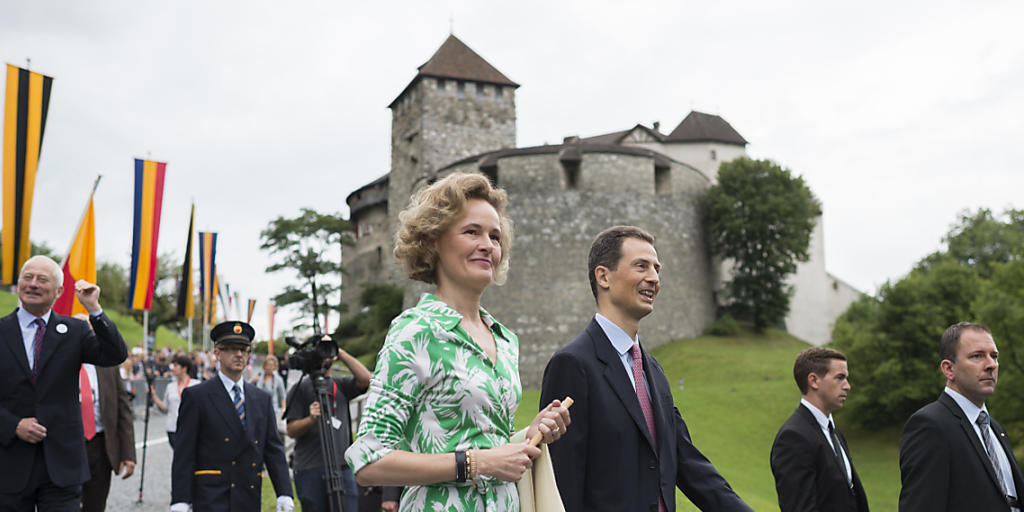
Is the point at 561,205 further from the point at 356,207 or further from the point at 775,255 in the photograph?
the point at 356,207

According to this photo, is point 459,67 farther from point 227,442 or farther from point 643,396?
point 643,396

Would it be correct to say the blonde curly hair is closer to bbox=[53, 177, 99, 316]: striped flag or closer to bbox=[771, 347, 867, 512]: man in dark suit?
bbox=[771, 347, 867, 512]: man in dark suit

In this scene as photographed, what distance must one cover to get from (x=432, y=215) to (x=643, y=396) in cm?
134

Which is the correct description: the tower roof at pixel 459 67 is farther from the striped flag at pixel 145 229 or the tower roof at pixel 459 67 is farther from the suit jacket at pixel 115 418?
the suit jacket at pixel 115 418

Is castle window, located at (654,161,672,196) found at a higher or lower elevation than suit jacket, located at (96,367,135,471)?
higher

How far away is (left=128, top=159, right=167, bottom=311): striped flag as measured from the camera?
15.0m

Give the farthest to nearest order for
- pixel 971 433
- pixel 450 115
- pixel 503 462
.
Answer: pixel 450 115
pixel 971 433
pixel 503 462

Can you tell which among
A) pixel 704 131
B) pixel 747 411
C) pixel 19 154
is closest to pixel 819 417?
pixel 19 154

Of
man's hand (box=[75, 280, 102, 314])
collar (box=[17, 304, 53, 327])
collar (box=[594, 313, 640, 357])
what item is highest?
man's hand (box=[75, 280, 102, 314])

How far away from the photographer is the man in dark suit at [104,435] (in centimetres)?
681

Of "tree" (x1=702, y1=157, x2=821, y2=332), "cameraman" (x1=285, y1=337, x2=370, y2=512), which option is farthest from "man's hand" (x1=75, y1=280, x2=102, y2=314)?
"tree" (x1=702, y1=157, x2=821, y2=332)

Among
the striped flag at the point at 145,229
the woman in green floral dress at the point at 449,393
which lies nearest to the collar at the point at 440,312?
the woman in green floral dress at the point at 449,393

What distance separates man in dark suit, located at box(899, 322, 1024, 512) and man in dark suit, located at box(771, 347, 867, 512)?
0.30 m

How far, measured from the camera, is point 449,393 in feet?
7.84
